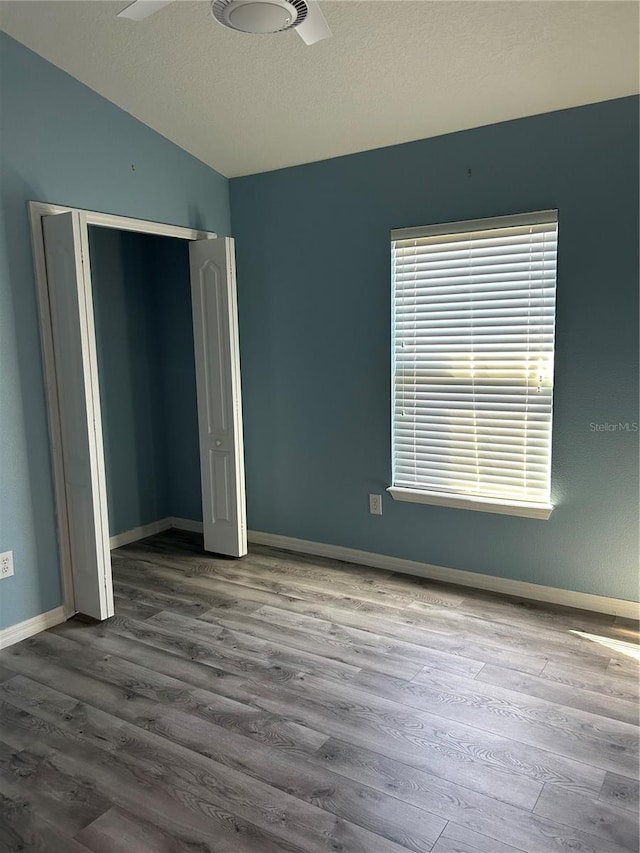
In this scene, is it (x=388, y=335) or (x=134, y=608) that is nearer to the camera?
(x=134, y=608)

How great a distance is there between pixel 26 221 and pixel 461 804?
312cm

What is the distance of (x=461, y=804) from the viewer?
2055mm

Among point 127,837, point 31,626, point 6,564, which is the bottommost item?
point 127,837

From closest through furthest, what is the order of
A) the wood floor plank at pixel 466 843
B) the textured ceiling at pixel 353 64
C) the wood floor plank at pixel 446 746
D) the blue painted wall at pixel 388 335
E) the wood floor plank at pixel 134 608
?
1. the wood floor plank at pixel 466 843
2. the wood floor plank at pixel 446 746
3. the textured ceiling at pixel 353 64
4. the blue painted wall at pixel 388 335
5. the wood floor plank at pixel 134 608

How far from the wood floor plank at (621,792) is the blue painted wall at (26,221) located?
2693 millimetres

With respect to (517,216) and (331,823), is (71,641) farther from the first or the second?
(517,216)

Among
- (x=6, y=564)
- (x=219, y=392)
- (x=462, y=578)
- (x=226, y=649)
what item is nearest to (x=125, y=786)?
(x=226, y=649)

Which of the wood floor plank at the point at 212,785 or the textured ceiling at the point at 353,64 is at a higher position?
the textured ceiling at the point at 353,64

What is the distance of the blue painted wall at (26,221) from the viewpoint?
3055mm

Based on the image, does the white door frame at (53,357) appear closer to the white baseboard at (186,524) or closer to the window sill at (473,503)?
the white baseboard at (186,524)

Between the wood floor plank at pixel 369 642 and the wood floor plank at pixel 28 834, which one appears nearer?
the wood floor plank at pixel 28 834

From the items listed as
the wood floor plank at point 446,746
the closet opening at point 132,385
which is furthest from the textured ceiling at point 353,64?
the wood floor plank at point 446,746

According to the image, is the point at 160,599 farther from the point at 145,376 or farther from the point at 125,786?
the point at 145,376

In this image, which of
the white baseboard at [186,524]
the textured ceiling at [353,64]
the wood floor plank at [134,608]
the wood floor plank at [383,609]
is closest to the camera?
the textured ceiling at [353,64]
